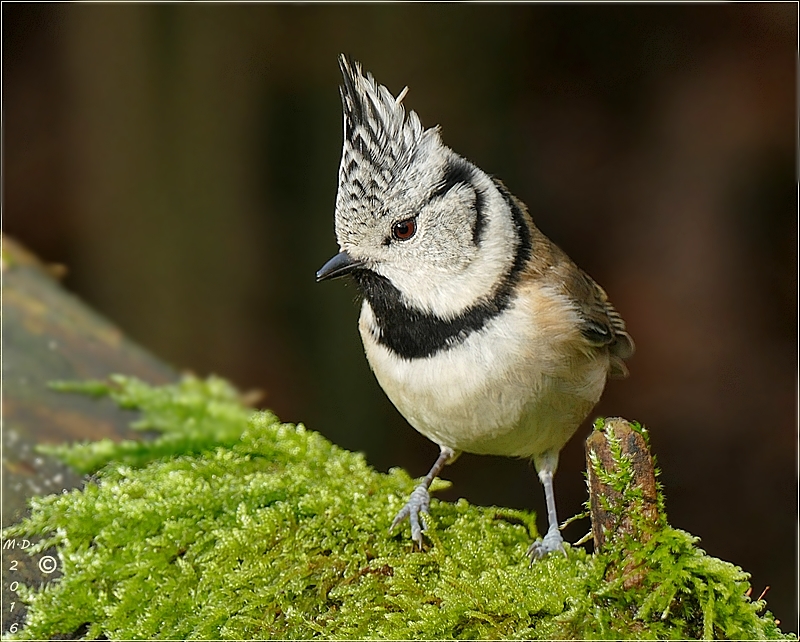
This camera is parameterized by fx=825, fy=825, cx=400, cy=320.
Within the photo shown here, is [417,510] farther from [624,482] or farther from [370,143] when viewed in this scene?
[370,143]

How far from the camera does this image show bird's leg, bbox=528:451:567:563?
89.8 inches

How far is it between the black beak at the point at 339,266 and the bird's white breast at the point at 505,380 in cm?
23

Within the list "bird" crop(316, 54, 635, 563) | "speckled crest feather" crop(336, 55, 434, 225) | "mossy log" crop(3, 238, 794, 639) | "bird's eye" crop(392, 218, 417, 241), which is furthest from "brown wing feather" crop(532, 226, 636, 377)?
"mossy log" crop(3, 238, 794, 639)

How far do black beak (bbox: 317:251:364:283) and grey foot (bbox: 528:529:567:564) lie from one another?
3.22 ft

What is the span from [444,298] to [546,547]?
2.59ft

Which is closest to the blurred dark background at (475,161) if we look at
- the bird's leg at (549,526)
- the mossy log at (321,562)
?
the bird's leg at (549,526)

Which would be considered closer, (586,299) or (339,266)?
(339,266)

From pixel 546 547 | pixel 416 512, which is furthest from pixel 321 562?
pixel 546 547

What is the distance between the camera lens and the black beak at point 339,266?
8.32ft

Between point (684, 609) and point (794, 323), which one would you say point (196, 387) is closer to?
point (684, 609)

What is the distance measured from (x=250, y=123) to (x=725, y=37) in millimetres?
3715

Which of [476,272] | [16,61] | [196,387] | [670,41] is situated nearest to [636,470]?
[476,272]

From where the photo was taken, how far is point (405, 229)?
2.55 metres

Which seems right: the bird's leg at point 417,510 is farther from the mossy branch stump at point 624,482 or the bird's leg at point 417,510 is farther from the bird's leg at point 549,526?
the mossy branch stump at point 624,482
